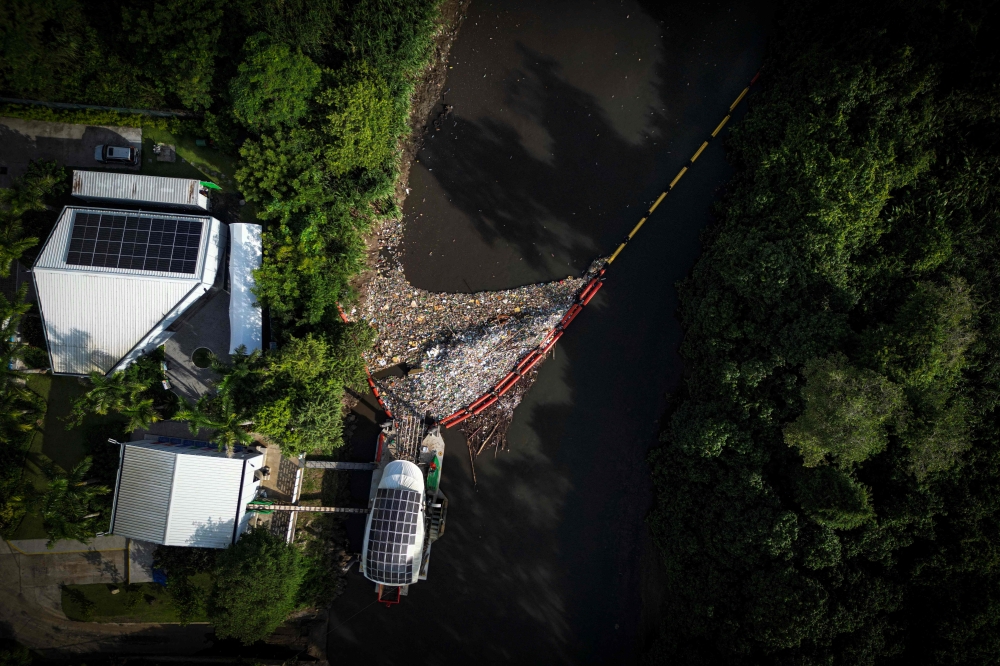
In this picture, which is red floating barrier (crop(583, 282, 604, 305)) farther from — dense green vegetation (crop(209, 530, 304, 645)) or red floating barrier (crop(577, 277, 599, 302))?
dense green vegetation (crop(209, 530, 304, 645))

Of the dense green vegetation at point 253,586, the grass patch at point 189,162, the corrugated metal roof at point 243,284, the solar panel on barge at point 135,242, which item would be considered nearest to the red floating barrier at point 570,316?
the corrugated metal roof at point 243,284

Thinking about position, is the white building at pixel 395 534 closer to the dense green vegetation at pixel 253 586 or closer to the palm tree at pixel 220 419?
the dense green vegetation at pixel 253 586

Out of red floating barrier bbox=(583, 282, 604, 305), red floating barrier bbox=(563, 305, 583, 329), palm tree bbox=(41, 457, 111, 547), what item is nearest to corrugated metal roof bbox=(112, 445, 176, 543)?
palm tree bbox=(41, 457, 111, 547)

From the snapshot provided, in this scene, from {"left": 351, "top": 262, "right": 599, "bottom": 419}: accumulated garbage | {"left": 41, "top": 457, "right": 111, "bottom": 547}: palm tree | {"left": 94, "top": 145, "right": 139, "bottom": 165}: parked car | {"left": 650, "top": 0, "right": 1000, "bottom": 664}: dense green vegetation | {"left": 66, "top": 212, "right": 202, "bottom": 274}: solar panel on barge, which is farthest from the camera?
{"left": 351, "top": 262, "right": 599, "bottom": 419}: accumulated garbage

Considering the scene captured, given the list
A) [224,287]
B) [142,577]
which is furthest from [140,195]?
[142,577]

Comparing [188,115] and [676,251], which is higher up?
[188,115]

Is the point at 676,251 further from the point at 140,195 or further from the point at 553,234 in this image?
the point at 140,195
